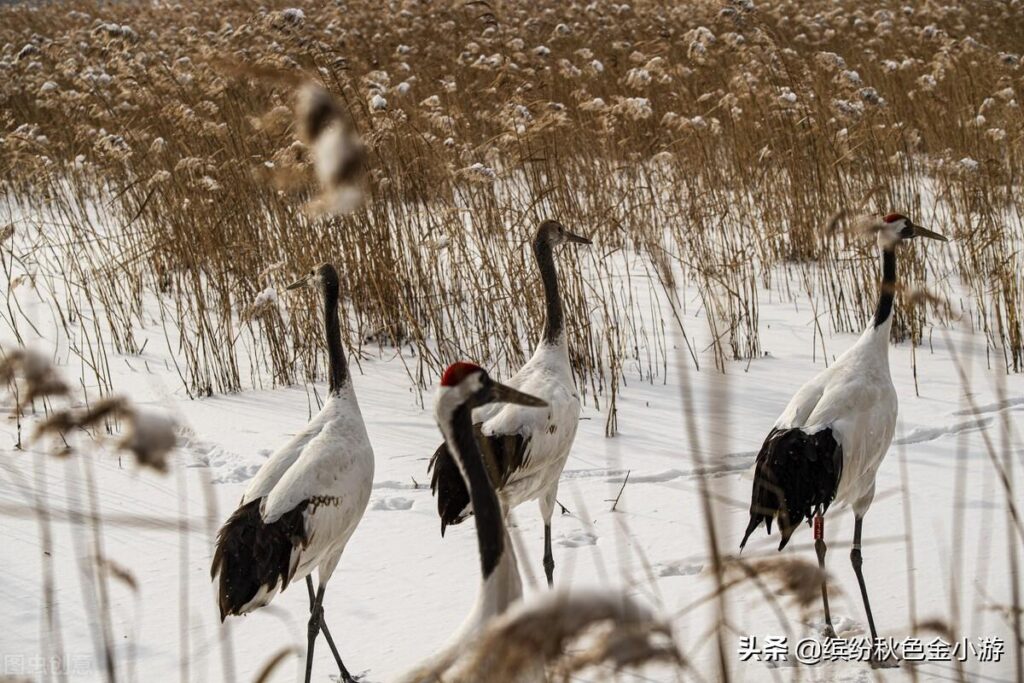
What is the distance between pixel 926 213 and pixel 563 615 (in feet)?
22.4

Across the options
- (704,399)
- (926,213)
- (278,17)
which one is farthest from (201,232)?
(926,213)

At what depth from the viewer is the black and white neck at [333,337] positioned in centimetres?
335

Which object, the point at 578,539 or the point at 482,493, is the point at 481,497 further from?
the point at 578,539

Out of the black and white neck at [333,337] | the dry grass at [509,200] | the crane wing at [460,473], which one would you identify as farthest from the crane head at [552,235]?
the crane wing at [460,473]

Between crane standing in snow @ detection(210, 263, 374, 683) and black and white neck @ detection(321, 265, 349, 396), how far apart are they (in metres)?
0.05

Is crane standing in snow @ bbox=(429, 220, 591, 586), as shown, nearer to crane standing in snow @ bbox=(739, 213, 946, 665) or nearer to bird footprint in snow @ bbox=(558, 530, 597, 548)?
bird footprint in snow @ bbox=(558, 530, 597, 548)

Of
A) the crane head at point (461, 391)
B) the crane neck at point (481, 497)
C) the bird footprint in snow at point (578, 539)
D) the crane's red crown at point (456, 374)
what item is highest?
the crane's red crown at point (456, 374)

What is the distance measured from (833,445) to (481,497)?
137 cm

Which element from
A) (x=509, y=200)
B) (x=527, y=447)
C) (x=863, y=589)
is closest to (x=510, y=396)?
(x=527, y=447)

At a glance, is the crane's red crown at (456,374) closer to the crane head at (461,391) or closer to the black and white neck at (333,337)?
the crane head at (461,391)

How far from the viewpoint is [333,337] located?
11.4 feet

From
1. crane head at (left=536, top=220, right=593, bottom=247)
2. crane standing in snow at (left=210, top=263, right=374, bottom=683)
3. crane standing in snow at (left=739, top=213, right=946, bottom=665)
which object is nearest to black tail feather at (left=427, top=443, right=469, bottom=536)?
crane standing in snow at (left=210, top=263, right=374, bottom=683)

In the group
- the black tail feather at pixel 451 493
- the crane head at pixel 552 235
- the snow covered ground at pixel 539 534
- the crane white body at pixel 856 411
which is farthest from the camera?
the crane head at pixel 552 235

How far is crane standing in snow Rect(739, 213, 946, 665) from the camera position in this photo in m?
2.96
